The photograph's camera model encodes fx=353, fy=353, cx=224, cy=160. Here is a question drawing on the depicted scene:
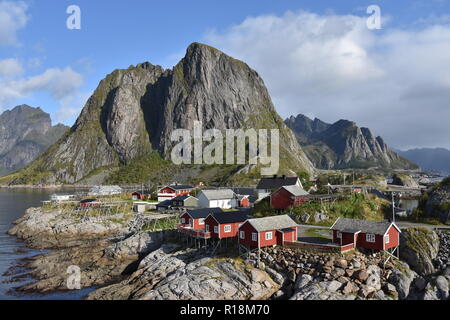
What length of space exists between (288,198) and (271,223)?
16.1 meters

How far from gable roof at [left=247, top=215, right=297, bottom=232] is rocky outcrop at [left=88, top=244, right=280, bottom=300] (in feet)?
14.9

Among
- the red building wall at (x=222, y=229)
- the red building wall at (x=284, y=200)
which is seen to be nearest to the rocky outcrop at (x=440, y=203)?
the red building wall at (x=284, y=200)

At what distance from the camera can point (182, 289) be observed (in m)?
32.2

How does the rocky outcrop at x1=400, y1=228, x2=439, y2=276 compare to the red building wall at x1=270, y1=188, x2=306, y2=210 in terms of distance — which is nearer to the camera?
the rocky outcrop at x1=400, y1=228, x2=439, y2=276

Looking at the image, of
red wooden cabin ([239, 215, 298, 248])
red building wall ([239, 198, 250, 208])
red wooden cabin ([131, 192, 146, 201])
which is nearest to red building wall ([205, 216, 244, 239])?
red wooden cabin ([239, 215, 298, 248])

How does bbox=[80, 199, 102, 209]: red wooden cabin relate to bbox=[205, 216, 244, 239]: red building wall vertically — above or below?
below

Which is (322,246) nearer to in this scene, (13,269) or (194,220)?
(194,220)

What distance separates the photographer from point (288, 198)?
54.4 meters

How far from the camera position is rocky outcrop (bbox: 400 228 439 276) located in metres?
34.2

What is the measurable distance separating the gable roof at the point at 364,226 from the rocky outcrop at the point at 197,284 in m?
9.44

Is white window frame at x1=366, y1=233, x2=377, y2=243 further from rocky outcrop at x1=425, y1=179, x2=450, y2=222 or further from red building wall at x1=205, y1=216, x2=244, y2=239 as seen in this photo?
red building wall at x1=205, y1=216, x2=244, y2=239

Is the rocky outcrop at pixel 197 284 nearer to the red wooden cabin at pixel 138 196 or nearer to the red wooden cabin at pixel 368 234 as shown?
the red wooden cabin at pixel 368 234

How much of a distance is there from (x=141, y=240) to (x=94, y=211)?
30281mm
